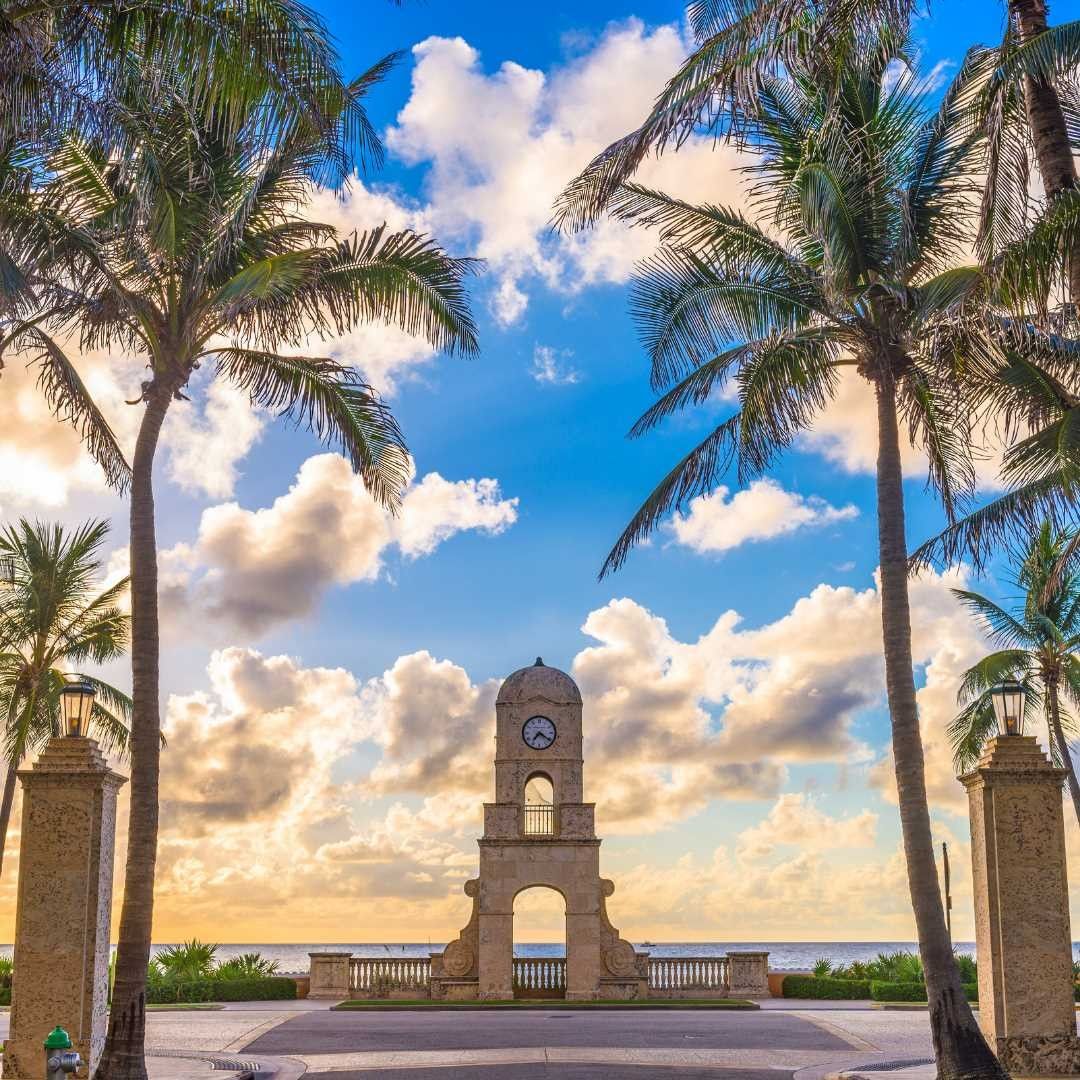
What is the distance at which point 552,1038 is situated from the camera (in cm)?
2292

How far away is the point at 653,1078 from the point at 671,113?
1176 cm

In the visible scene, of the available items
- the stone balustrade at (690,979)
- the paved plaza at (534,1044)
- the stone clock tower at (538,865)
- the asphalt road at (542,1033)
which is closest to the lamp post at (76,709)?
the paved plaza at (534,1044)

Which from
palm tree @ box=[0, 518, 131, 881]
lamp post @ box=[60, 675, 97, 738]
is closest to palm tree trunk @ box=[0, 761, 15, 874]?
palm tree @ box=[0, 518, 131, 881]

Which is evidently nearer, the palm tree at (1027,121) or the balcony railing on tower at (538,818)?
the palm tree at (1027,121)

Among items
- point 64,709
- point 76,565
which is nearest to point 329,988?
point 76,565

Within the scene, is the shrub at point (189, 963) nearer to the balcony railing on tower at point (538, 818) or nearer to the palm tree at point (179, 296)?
the balcony railing on tower at point (538, 818)

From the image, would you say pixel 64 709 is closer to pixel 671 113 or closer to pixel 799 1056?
pixel 671 113

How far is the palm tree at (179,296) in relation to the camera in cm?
1622

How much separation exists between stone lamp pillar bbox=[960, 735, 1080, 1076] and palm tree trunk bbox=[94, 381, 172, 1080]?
9947mm

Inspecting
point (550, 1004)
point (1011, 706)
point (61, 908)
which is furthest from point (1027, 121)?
point (550, 1004)

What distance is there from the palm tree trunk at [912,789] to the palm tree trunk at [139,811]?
8889mm

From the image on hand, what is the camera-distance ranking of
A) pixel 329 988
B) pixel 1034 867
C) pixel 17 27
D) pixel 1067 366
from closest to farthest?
pixel 17 27 → pixel 1034 867 → pixel 1067 366 → pixel 329 988

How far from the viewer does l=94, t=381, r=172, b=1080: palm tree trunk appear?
15.5 meters

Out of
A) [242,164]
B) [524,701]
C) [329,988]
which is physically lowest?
[329,988]
